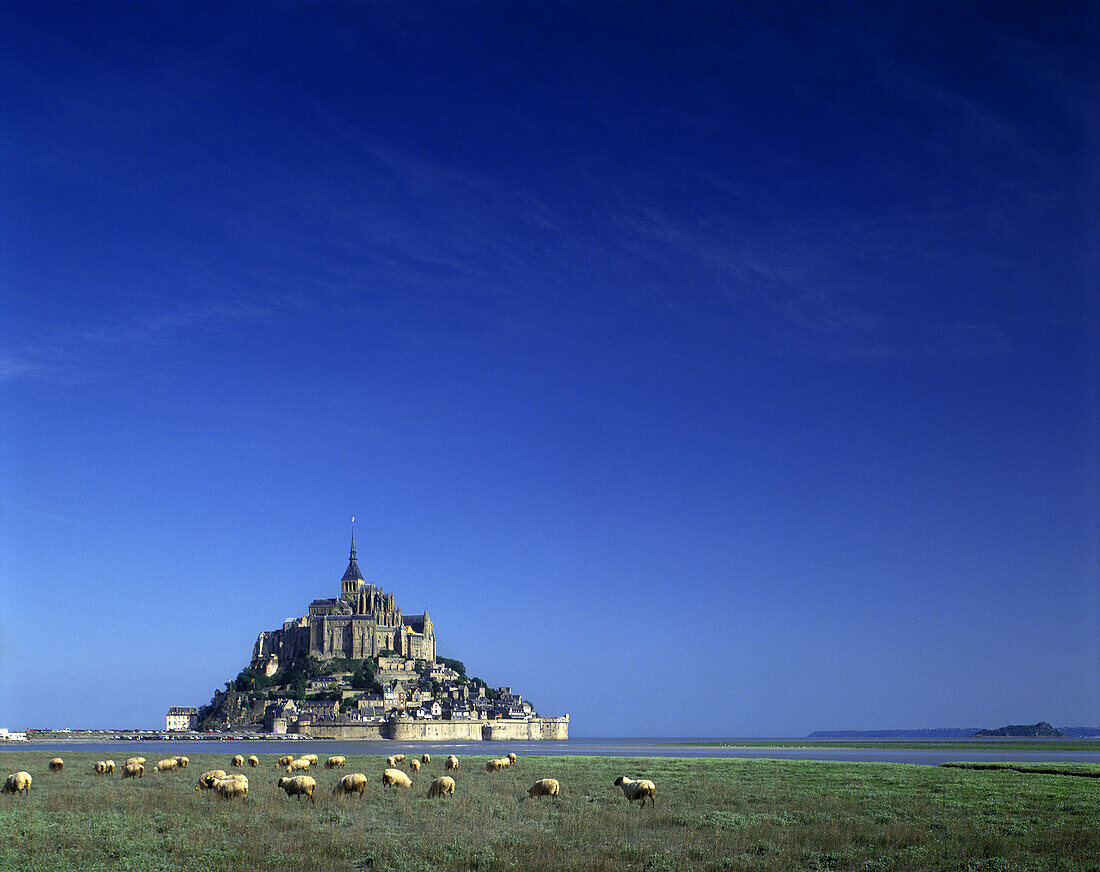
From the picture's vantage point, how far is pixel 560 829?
28859 mm

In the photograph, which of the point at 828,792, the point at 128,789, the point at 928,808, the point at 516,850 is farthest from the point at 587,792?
the point at 128,789

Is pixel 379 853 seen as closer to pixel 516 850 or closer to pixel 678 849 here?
pixel 516 850

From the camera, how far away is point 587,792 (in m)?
40.9

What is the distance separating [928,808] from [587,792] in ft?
44.9

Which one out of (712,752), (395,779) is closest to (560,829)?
(395,779)

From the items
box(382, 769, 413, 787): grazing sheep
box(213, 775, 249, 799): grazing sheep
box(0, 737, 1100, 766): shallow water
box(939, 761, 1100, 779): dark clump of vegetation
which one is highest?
box(213, 775, 249, 799): grazing sheep

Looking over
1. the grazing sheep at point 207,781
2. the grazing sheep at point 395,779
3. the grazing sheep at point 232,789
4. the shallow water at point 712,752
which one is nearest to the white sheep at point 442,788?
the grazing sheep at point 395,779

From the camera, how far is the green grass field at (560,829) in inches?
933

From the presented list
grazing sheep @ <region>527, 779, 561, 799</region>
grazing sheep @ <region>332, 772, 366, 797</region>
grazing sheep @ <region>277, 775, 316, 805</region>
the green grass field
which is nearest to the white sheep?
the green grass field

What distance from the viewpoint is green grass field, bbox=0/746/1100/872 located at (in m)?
23.7

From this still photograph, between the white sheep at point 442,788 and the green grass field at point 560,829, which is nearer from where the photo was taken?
the green grass field at point 560,829

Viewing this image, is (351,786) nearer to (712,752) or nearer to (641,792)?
(641,792)

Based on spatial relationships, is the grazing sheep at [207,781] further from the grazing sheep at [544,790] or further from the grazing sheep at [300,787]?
the grazing sheep at [544,790]

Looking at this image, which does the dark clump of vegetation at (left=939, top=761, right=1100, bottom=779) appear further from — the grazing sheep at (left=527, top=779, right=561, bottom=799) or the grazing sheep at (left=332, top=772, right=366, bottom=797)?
the grazing sheep at (left=332, top=772, right=366, bottom=797)
